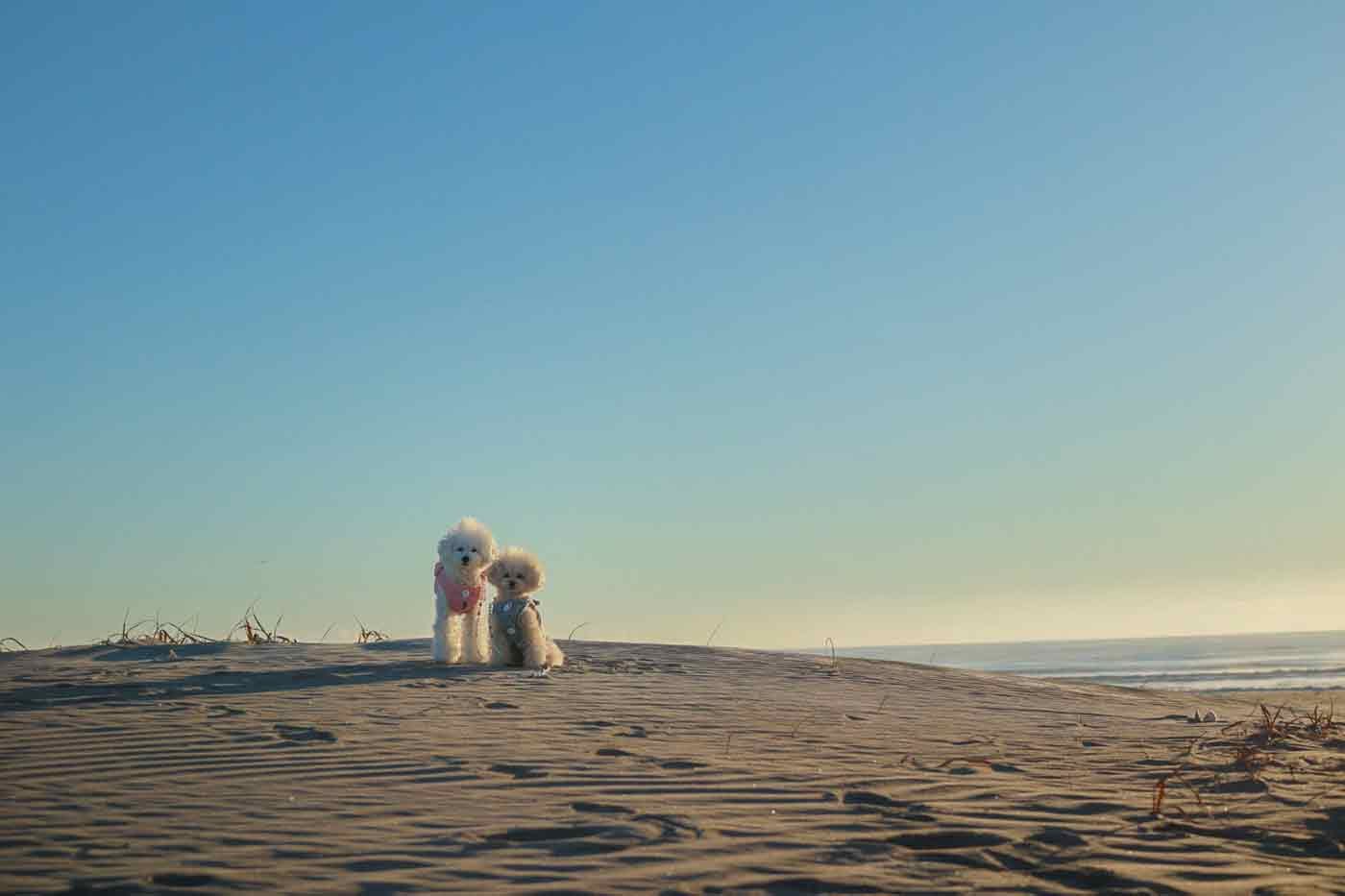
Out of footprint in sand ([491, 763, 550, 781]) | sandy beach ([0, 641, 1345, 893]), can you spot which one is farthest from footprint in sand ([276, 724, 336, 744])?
footprint in sand ([491, 763, 550, 781])

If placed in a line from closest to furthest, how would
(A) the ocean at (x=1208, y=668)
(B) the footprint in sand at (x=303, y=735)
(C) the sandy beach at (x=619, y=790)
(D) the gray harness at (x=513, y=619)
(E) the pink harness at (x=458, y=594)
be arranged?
(C) the sandy beach at (x=619, y=790) < (B) the footprint in sand at (x=303, y=735) < (D) the gray harness at (x=513, y=619) < (E) the pink harness at (x=458, y=594) < (A) the ocean at (x=1208, y=668)

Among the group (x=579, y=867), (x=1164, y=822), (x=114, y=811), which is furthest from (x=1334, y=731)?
(x=114, y=811)

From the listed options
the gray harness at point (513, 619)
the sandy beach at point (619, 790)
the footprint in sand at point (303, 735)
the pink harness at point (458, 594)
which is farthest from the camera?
the pink harness at point (458, 594)

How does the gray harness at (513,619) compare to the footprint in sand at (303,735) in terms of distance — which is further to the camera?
the gray harness at (513,619)

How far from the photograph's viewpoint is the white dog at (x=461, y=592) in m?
10.2

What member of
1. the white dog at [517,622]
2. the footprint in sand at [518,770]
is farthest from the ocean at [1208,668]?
the footprint in sand at [518,770]

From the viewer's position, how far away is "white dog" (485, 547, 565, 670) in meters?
9.91

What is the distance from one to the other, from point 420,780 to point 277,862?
1333 mm

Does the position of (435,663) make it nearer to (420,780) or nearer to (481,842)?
(420,780)

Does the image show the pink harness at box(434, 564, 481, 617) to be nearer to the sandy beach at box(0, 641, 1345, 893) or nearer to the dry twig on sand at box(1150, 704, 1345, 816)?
the sandy beach at box(0, 641, 1345, 893)

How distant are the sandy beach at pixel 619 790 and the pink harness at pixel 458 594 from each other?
1.08 m

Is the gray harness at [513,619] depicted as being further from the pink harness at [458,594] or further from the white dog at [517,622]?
the pink harness at [458,594]

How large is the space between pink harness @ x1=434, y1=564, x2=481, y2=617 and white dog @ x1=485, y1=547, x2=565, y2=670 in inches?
7.9

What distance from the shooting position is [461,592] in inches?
403
